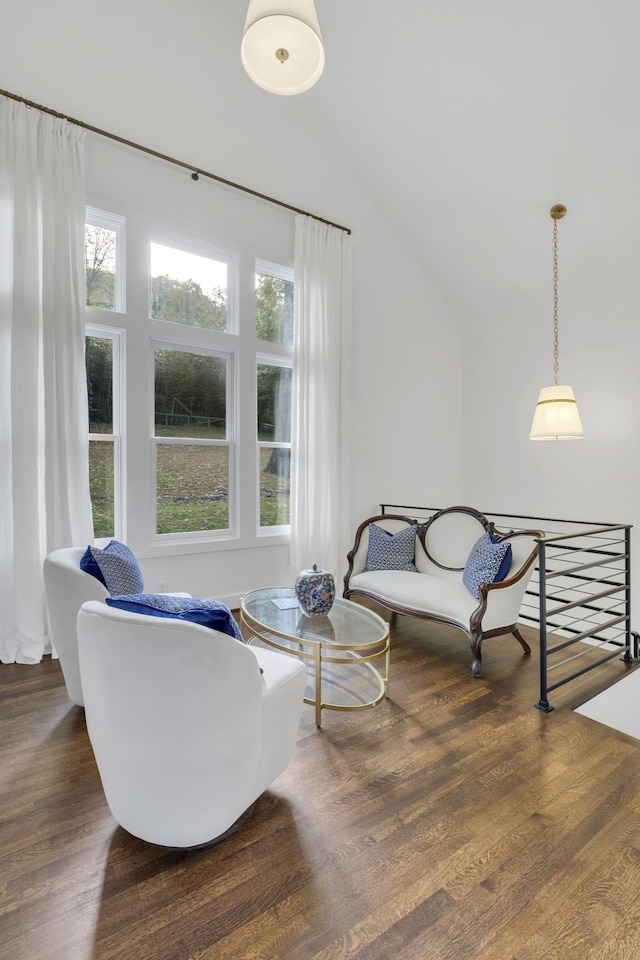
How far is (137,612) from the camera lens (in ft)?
5.01

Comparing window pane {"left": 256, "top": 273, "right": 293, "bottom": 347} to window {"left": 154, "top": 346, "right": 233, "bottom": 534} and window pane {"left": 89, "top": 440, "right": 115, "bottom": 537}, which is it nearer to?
window {"left": 154, "top": 346, "right": 233, "bottom": 534}

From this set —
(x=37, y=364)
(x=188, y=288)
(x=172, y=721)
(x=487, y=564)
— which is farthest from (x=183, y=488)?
(x=172, y=721)

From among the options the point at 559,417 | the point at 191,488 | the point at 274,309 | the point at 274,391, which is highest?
the point at 274,309

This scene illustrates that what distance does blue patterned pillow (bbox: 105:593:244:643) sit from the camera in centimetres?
153

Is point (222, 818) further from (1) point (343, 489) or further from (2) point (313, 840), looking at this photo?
(1) point (343, 489)

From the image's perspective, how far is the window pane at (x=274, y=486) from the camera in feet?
14.8

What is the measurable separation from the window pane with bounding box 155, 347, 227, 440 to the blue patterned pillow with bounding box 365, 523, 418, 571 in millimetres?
1693

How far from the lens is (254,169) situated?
4250mm

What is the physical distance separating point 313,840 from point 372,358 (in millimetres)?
4249

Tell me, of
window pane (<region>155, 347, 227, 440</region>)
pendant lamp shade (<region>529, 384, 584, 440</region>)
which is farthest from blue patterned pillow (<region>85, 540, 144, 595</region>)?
pendant lamp shade (<region>529, 384, 584, 440</region>)

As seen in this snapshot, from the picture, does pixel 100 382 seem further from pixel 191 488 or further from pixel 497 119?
pixel 497 119

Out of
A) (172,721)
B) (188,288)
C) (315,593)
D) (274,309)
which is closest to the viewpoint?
(172,721)

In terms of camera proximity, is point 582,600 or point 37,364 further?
point 37,364

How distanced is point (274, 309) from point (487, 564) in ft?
9.60
